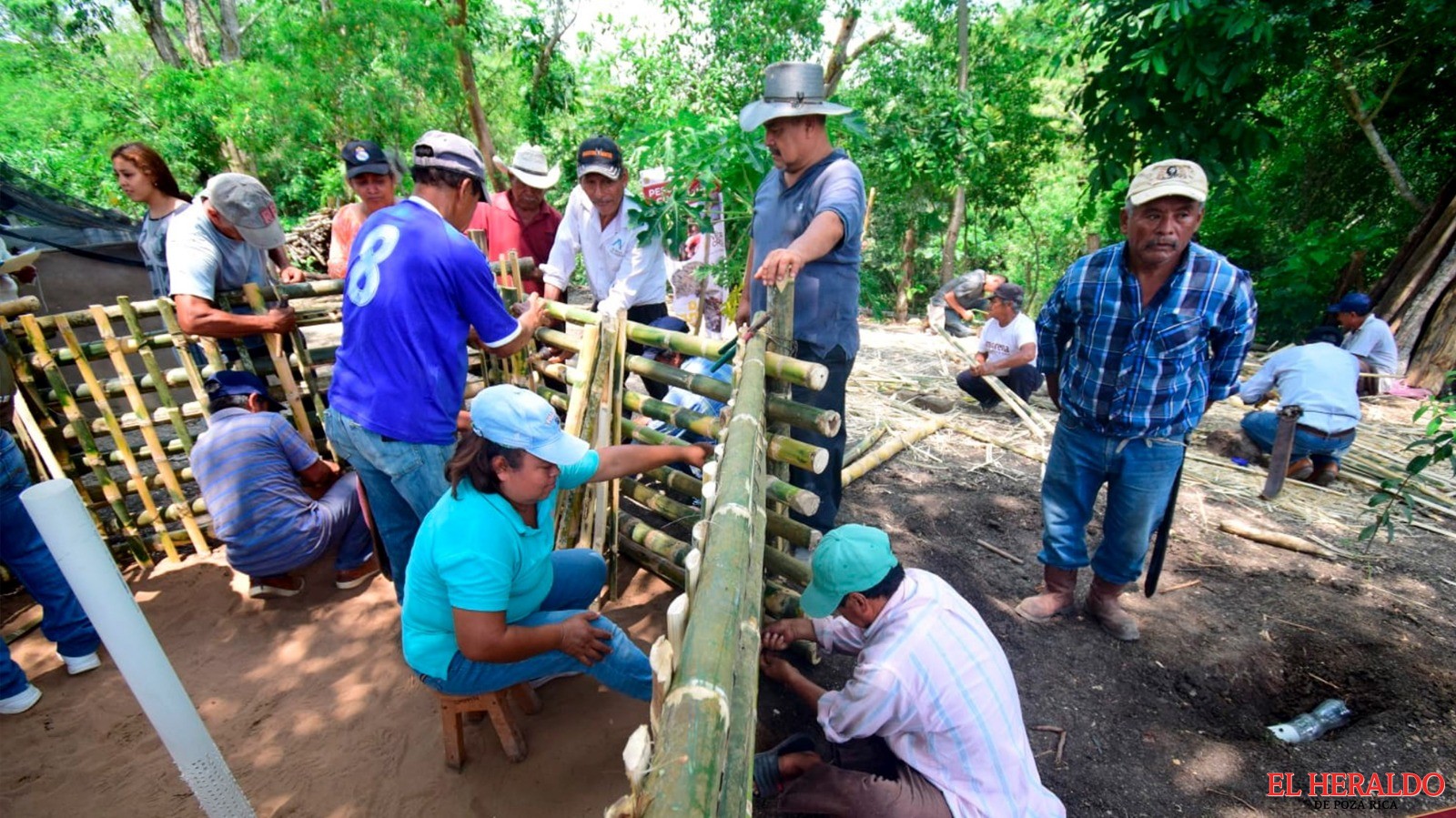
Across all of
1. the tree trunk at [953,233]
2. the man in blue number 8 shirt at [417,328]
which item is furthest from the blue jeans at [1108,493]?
the tree trunk at [953,233]

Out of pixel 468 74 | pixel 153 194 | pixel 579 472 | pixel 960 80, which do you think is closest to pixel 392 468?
pixel 579 472

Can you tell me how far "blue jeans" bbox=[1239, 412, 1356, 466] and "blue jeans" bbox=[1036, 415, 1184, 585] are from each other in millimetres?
2856

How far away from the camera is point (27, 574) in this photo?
9.98 ft

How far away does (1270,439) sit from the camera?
5.30 m

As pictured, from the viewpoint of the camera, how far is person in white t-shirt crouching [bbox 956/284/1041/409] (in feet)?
20.8

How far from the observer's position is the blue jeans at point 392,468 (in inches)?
104

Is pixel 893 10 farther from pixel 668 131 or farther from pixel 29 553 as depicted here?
pixel 29 553

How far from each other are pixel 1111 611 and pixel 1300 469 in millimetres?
3108

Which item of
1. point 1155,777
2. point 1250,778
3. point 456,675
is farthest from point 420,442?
point 1250,778

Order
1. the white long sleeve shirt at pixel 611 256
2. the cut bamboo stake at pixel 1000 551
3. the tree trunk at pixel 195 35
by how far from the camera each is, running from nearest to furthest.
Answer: the cut bamboo stake at pixel 1000 551 < the white long sleeve shirt at pixel 611 256 < the tree trunk at pixel 195 35

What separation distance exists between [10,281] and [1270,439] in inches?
356

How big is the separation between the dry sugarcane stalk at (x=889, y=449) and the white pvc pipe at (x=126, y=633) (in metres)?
3.70

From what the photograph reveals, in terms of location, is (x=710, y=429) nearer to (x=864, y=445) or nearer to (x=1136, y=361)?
(x=1136, y=361)

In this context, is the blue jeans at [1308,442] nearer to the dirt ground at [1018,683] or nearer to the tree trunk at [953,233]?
the dirt ground at [1018,683]
